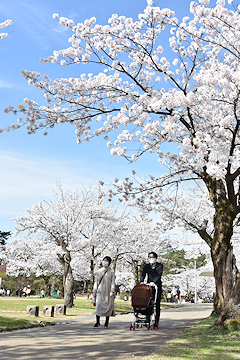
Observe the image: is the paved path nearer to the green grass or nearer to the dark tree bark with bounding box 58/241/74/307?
the green grass

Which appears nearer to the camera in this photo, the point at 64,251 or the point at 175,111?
the point at 175,111

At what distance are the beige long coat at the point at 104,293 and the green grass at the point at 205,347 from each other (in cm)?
217

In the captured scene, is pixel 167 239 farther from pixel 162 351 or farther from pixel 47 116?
pixel 162 351

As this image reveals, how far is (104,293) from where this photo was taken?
888 centimetres

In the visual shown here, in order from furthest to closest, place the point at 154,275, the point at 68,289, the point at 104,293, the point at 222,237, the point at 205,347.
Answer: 1. the point at 68,289
2. the point at 222,237
3. the point at 104,293
4. the point at 154,275
5. the point at 205,347

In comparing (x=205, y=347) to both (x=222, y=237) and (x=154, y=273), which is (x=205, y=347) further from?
(x=222, y=237)

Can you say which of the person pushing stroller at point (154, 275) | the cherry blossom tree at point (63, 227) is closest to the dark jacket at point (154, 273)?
the person pushing stroller at point (154, 275)

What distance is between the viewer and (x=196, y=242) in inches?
1074

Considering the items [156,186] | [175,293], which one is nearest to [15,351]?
[156,186]

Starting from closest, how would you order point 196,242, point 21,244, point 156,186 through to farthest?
point 156,186, point 196,242, point 21,244

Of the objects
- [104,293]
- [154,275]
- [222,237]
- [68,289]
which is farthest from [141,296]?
[68,289]

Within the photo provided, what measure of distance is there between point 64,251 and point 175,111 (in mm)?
12656

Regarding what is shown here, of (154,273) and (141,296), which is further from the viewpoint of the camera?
(154,273)

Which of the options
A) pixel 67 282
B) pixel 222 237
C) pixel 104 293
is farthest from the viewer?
pixel 67 282
